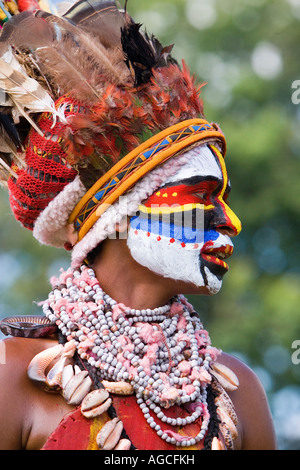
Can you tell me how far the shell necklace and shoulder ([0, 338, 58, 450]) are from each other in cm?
17

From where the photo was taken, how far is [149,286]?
2.94 metres

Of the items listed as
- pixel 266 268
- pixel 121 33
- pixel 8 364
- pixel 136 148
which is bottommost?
pixel 266 268

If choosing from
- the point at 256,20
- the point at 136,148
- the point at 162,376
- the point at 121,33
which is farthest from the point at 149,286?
the point at 256,20

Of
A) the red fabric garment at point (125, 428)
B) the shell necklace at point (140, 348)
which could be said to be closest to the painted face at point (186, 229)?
the shell necklace at point (140, 348)

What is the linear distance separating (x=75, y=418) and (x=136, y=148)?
117 centimetres

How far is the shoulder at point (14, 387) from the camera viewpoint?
2.59 metres

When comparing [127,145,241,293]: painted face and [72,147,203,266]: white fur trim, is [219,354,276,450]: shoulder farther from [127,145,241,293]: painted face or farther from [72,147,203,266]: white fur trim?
[72,147,203,266]: white fur trim

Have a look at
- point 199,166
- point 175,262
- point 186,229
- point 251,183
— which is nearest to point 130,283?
point 175,262

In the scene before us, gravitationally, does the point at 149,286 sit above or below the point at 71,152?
below

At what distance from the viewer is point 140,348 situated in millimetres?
2803

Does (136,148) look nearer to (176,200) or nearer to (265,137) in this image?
(176,200)

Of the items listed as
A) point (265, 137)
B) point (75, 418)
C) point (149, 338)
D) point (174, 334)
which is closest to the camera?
point (75, 418)

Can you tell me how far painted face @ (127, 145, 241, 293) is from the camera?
9.33 feet

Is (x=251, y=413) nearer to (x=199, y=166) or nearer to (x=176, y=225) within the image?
(x=176, y=225)
